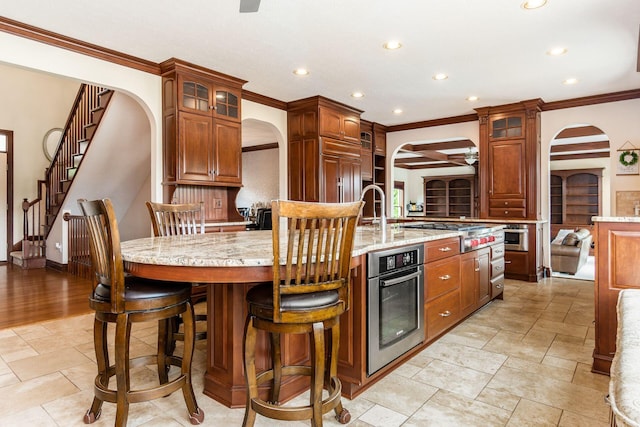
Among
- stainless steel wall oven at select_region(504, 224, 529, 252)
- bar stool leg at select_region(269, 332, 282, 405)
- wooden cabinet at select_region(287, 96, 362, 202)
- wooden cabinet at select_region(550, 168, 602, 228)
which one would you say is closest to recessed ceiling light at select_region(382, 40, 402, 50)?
wooden cabinet at select_region(287, 96, 362, 202)

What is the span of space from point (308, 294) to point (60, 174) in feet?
20.3

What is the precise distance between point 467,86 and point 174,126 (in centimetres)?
371

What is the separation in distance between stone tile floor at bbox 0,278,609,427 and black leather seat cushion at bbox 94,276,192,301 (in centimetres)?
67

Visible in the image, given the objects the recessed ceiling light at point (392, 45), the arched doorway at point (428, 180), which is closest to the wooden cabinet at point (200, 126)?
the recessed ceiling light at point (392, 45)

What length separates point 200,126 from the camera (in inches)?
170

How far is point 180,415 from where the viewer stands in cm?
196

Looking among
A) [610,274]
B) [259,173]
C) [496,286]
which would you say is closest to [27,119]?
[259,173]

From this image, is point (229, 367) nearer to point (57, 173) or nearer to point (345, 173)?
point (345, 173)

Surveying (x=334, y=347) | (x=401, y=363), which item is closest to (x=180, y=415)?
(x=334, y=347)

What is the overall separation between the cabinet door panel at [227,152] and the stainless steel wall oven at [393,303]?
9.23ft

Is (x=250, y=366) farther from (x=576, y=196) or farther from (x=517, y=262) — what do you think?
(x=576, y=196)

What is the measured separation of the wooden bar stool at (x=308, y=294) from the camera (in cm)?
154

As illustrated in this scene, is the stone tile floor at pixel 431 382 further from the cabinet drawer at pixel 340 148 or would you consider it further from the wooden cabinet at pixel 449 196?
the wooden cabinet at pixel 449 196

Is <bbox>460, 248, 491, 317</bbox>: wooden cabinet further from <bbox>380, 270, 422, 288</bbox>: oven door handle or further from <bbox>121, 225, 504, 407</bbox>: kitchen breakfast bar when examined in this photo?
<bbox>380, 270, 422, 288</bbox>: oven door handle
